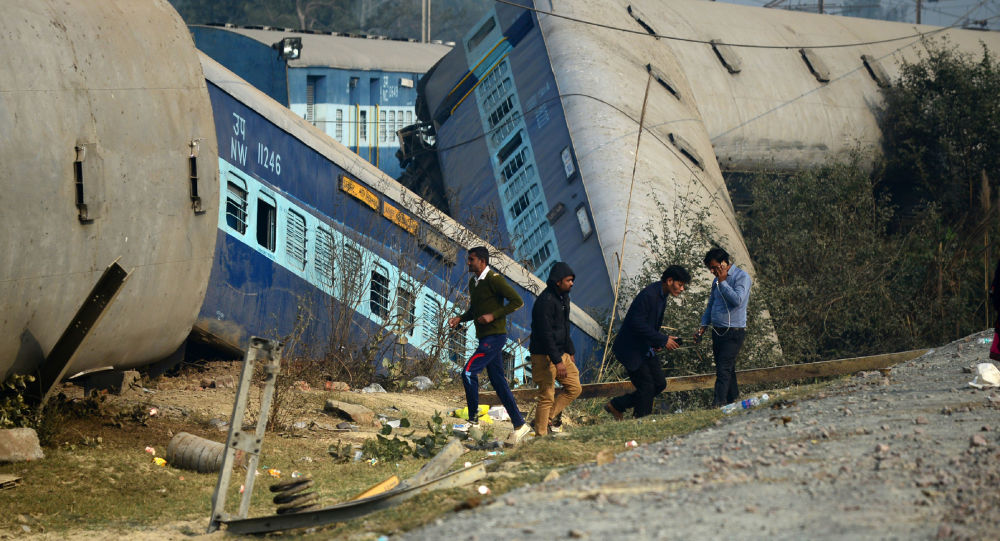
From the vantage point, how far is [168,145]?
8.01 metres

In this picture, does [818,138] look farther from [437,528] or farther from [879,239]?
[437,528]

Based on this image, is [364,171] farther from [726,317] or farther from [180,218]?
[726,317]

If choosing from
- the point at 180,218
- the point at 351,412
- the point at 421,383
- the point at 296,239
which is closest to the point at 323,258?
the point at 296,239

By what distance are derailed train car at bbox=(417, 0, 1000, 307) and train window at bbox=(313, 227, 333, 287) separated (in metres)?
2.83

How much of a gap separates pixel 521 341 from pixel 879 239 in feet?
25.7

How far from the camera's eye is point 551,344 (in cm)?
802

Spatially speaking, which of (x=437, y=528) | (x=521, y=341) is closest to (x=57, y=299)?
(x=437, y=528)

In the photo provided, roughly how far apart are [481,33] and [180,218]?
12.7 m

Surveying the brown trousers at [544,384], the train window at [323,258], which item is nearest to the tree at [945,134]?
the train window at [323,258]

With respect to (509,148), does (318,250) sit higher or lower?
lower

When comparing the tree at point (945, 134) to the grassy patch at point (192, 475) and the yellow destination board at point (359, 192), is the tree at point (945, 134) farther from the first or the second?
the grassy patch at point (192, 475)

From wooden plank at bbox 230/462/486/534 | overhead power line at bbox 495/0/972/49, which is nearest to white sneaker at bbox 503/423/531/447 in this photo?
wooden plank at bbox 230/462/486/534

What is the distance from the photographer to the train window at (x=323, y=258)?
1213 cm

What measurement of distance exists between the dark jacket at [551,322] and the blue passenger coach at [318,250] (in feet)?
13.0
